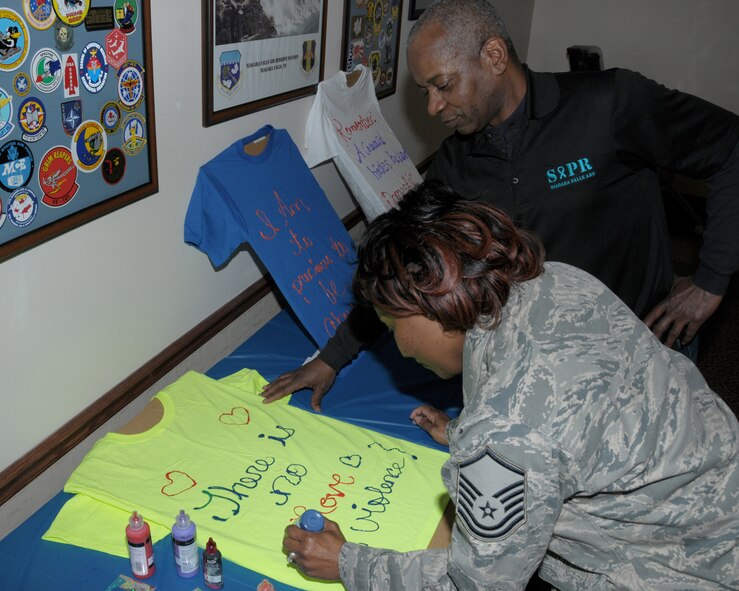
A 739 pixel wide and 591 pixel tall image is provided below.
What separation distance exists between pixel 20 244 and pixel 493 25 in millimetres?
1115

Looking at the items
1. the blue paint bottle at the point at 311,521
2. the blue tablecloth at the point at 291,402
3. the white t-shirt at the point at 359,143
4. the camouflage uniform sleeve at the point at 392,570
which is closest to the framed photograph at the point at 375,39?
the white t-shirt at the point at 359,143

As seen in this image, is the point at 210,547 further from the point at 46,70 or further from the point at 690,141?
the point at 690,141

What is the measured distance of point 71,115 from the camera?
50.2 inches

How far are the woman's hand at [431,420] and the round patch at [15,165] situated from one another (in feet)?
3.09

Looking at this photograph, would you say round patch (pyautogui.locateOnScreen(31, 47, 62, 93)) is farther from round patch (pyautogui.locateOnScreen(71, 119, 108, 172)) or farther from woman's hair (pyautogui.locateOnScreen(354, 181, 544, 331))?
woman's hair (pyautogui.locateOnScreen(354, 181, 544, 331))

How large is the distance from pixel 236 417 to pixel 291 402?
6.2 inches

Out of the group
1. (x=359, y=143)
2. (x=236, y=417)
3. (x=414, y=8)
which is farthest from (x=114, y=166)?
(x=414, y=8)

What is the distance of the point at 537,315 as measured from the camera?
939 millimetres

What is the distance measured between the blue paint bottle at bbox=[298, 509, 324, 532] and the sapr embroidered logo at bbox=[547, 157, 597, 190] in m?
0.92

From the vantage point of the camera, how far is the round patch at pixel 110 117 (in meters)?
1.35

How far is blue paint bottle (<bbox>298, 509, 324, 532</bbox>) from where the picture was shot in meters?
1.23

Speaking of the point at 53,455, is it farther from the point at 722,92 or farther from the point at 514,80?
the point at 722,92

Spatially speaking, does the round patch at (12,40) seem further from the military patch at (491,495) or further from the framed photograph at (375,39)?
the framed photograph at (375,39)

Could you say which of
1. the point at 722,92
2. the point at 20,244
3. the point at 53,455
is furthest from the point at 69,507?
the point at 722,92
